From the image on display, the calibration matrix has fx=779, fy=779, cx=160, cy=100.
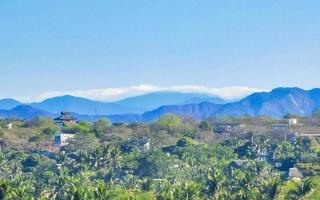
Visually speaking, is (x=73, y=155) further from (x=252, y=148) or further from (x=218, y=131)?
(x=218, y=131)

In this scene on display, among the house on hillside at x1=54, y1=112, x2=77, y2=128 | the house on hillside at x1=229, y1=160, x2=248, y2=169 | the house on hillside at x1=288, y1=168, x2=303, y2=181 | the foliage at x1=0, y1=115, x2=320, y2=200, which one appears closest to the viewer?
the foliage at x1=0, y1=115, x2=320, y2=200

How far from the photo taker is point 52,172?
80375 millimetres

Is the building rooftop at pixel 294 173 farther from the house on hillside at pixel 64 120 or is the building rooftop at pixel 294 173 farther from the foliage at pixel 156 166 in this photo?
the house on hillside at pixel 64 120

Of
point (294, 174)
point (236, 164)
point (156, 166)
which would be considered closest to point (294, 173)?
point (294, 174)

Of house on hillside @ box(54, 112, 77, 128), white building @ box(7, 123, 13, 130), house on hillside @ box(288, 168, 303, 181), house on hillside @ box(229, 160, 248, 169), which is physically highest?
house on hillside @ box(54, 112, 77, 128)

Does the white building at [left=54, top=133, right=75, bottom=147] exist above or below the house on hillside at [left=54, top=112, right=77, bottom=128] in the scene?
below

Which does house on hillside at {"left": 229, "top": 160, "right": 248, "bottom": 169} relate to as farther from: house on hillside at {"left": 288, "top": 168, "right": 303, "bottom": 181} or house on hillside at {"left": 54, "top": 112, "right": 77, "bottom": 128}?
house on hillside at {"left": 54, "top": 112, "right": 77, "bottom": 128}

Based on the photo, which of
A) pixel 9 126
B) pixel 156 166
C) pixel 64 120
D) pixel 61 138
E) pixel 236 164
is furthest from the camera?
pixel 64 120

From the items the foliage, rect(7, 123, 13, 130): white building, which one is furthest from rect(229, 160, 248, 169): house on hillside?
rect(7, 123, 13, 130): white building

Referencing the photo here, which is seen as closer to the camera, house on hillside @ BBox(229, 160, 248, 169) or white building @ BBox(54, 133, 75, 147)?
house on hillside @ BBox(229, 160, 248, 169)

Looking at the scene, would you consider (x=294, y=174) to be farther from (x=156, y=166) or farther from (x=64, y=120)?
(x=64, y=120)

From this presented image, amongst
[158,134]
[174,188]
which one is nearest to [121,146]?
[158,134]

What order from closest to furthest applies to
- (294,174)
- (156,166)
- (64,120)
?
(294,174)
(156,166)
(64,120)

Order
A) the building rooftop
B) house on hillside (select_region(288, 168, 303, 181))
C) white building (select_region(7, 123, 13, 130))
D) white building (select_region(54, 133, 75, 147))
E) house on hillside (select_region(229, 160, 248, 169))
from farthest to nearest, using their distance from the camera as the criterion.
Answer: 1. white building (select_region(7, 123, 13, 130))
2. white building (select_region(54, 133, 75, 147))
3. house on hillside (select_region(229, 160, 248, 169))
4. the building rooftop
5. house on hillside (select_region(288, 168, 303, 181))
